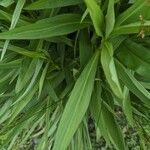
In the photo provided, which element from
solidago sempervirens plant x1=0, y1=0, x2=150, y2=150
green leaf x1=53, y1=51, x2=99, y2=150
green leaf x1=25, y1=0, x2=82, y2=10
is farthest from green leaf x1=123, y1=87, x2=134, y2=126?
green leaf x1=25, y1=0, x2=82, y2=10

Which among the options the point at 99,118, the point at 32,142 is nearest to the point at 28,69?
the point at 99,118

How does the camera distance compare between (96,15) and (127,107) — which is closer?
(96,15)

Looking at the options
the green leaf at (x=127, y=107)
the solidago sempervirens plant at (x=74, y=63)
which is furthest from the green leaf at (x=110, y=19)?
the green leaf at (x=127, y=107)

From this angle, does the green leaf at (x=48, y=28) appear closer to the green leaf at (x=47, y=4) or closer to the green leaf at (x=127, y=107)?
the green leaf at (x=47, y=4)

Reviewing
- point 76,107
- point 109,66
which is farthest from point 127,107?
point 109,66

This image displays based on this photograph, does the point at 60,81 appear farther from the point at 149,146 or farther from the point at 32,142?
the point at 32,142

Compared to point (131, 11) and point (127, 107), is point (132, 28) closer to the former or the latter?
point (131, 11)
